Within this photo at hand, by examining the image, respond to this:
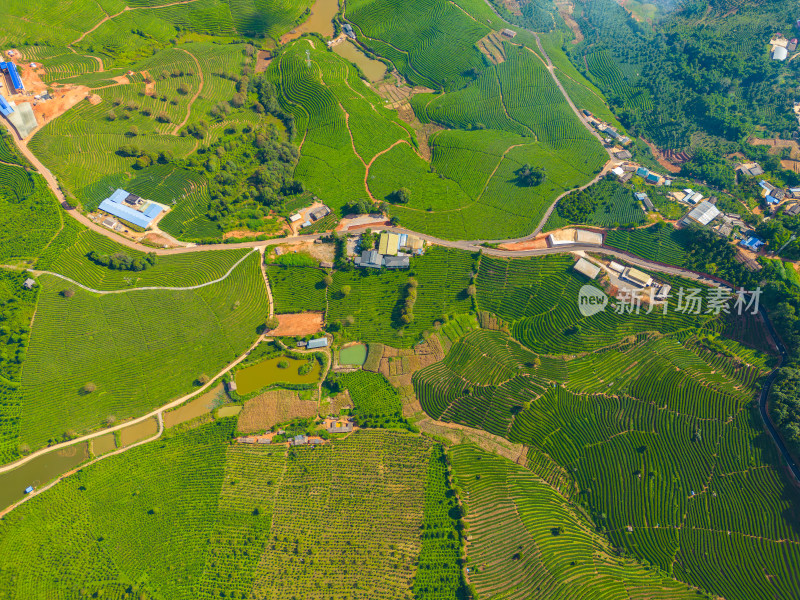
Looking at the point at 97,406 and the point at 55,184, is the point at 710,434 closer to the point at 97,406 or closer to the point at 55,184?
the point at 97,406

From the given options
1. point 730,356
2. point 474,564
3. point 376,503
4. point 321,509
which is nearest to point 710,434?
point 730,356

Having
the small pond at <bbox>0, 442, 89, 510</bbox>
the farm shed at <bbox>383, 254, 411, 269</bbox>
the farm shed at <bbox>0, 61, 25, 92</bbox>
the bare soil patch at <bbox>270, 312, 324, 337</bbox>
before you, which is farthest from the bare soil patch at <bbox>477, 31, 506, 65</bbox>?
the small pond at <bbox>0, 442, 89, 510</bbox>

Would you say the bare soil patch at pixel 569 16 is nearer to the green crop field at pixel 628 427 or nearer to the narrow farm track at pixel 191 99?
the green crop field at pixel 628 427

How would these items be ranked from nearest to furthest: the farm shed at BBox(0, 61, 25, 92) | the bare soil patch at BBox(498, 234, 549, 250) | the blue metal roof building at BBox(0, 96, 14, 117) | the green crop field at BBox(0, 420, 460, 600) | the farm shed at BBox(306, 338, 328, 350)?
the green crop field at BBox(0, 420, 460, 600) → the farm shed at BBox(306, 338, 328, 350) → the bare soil patch at BBox(498, 234, 549, 250) → the blue metal roof building at BBox(0, 96, 14, 117) → the farm shed at BBox(0, 61, 25, 92)

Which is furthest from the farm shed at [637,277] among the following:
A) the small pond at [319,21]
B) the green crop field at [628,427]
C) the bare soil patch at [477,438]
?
the small pond at [319,21]

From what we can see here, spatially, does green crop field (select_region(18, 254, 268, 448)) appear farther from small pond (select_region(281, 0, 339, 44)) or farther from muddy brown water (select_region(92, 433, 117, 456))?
small pond (select_region(281, 0, 339, 44))

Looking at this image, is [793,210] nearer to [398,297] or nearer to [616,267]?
[616,267]

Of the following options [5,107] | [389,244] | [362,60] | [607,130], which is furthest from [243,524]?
[362,60]
